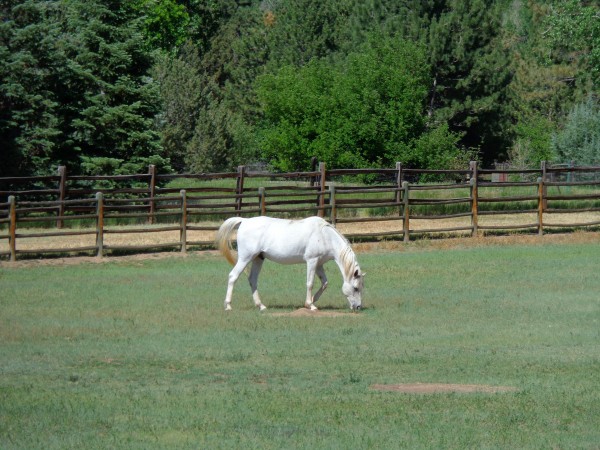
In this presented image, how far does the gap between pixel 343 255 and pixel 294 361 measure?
4.15m

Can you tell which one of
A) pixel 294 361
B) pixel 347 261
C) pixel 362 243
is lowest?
pixel 294 361

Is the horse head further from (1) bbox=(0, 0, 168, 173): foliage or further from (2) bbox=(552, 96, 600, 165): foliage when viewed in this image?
(2) bbox=(552, 96, 600, 165): foliage

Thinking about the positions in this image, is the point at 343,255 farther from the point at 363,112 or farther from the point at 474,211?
the point at 363,112

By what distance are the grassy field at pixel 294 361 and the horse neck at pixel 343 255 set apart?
707 mm

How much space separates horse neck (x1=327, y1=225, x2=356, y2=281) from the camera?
17195mm

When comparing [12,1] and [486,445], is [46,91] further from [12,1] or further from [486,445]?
[486,445]

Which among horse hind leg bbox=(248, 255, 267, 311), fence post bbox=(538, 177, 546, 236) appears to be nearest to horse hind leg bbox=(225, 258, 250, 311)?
horse hind leg bbox=(248, 255, 267, 311)

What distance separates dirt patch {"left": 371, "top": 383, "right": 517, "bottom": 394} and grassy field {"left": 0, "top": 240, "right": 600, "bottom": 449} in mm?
180

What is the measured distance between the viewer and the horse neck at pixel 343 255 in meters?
17.2

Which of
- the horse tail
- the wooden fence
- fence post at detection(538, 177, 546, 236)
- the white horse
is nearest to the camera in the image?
the white horse

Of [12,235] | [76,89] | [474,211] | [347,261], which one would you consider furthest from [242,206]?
[347,261]

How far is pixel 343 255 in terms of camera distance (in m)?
17.3

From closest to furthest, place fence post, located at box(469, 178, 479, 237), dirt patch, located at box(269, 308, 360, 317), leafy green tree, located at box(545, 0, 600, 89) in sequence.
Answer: dirt patch, located at box(269, 308, 360, 317) < fence post, located at box(469, 178, 479, 237) < leafy green tree, located at box(545, 0, 600, 89)

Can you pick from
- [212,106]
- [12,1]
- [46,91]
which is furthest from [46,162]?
[212,106]
